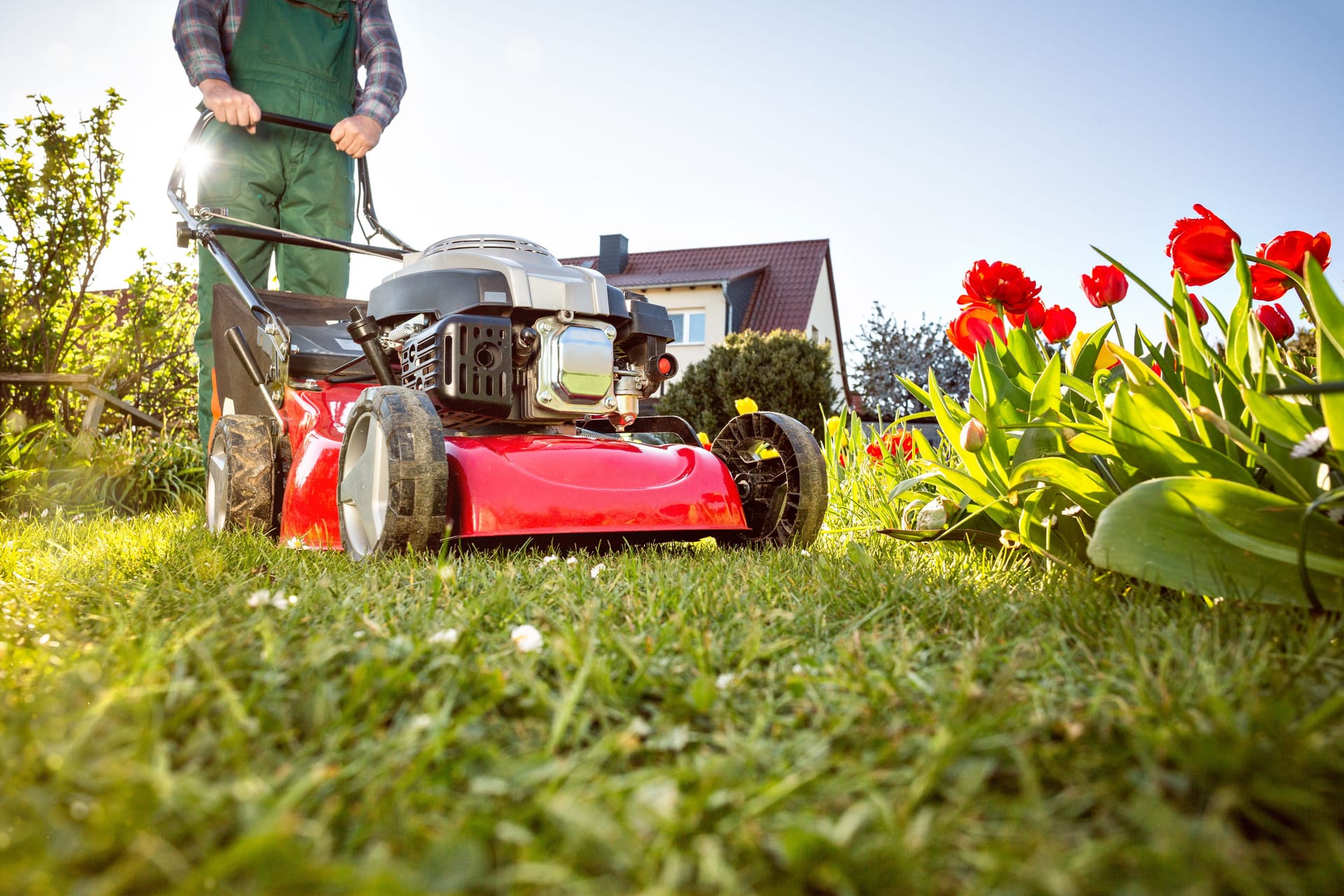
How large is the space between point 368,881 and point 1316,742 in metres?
0.80

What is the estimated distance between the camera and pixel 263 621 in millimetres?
1242

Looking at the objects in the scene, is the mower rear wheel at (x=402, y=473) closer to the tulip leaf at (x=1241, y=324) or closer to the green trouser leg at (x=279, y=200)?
the tulip leaf at (x=1241, y=324)

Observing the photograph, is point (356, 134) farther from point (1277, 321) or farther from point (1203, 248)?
point (1277, 321)

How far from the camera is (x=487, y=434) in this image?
267cm

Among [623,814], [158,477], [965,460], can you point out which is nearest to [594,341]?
[965,460]

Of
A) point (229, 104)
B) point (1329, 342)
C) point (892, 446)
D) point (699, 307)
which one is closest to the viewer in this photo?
point (1329, 342)

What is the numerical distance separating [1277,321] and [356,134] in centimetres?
312

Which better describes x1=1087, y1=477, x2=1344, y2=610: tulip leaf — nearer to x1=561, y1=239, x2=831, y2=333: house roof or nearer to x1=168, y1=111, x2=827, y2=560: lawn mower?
x1=168, y1=111, x2=827, y2=560: lawn mower

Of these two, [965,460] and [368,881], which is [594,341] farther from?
[368,881]

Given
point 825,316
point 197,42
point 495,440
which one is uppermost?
point 825,316

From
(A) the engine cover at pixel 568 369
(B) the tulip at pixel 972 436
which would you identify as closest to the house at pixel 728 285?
(A) the engine cover at pixel 568 369

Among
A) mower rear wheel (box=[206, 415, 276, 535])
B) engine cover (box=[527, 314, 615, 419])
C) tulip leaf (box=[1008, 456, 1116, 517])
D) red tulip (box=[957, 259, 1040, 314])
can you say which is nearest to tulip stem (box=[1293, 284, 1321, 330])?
tulip leaf (box=[1008, 456, 1116, 517])

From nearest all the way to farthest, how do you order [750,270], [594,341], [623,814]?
[623,814], [594,341], [750,270]

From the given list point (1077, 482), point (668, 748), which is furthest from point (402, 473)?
point (1077, 482)
